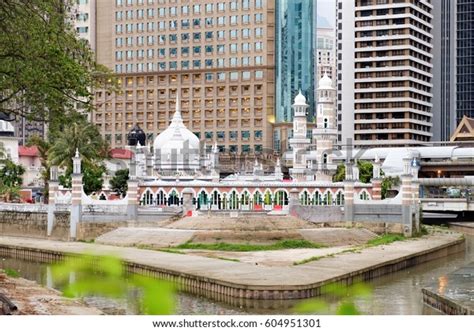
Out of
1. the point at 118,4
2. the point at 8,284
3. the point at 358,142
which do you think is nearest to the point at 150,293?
the point at 8,284

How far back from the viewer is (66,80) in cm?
3130

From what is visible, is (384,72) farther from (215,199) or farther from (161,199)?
(161,199)

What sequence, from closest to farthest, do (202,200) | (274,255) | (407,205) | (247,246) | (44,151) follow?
(274,255), (247,246), (407,205), (202,200), (44,151)

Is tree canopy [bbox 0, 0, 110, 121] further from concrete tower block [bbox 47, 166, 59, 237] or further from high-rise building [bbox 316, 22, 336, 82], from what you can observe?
high-rise building [bbox 316, 22, 336, 82]

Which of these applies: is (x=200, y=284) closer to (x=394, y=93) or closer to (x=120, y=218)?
(x=120, y=218)

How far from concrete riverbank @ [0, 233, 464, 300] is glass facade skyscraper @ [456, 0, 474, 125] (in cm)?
9831

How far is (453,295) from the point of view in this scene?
3275cm

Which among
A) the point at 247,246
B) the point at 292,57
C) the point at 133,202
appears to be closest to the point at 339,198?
the point at 133,202

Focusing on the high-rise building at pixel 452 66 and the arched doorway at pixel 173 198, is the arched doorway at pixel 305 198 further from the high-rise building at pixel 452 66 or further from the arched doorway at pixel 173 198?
the high-rise building at pixel 452 66

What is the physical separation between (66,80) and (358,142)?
12030 centimetres

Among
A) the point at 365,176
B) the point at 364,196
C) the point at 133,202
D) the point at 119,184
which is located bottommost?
the point at 133,202

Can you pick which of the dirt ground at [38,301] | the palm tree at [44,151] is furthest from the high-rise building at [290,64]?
the dirt ground at [38,301]

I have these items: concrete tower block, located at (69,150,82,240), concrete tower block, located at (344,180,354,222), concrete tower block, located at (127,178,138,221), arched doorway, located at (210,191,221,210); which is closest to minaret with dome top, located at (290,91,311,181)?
arched doorway, located at (210,191,221,210)

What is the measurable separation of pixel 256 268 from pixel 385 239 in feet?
75.6
